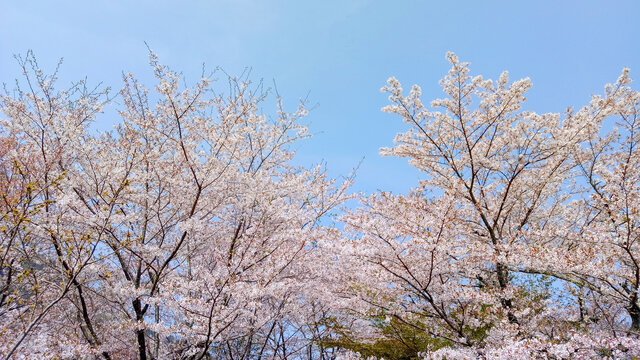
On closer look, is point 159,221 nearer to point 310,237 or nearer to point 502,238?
point 310,237

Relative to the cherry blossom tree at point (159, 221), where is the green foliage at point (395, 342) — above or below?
below

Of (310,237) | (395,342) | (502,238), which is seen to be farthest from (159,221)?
(502,238)

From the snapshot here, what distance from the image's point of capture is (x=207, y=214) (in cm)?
789

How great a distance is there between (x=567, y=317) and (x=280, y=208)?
24.5ft

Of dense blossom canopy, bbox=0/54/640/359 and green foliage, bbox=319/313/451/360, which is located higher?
dense blossom canopy, bbox=0/54/640/359

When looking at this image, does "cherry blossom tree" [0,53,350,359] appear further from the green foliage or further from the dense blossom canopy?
the green foliage

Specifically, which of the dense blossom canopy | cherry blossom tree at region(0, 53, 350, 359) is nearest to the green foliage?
the dense blossom canopy

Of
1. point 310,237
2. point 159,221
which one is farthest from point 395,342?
point 159,221

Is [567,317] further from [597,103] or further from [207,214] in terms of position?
[207,214]

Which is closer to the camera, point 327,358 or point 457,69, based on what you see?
point 457,69

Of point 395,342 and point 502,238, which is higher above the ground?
point 502,238

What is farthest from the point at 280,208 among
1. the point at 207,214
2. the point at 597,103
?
the point at 597,103

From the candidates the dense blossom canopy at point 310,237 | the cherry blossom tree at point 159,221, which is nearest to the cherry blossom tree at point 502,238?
the dense blossom canopy at point 310,237

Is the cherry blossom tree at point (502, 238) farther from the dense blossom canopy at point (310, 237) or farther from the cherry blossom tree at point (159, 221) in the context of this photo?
the cherry blossom tree at point (159, 221)
